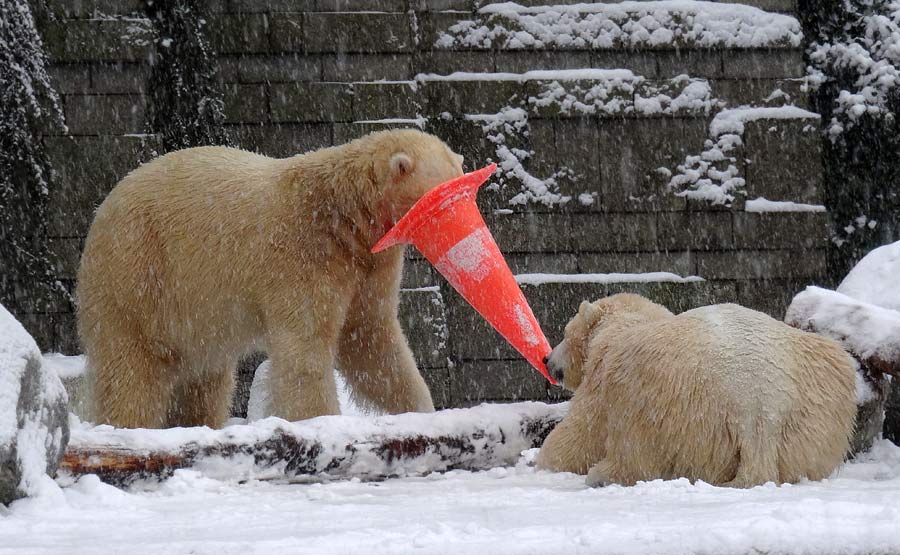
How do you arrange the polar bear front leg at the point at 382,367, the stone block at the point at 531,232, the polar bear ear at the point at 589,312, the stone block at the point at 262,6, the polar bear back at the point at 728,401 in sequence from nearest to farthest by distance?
the polar bear back at the point at 728,401 < the polar bear ear at the point at 589,312 < the polar bear front leg at the point at 382,367 < the stone block at the point at 262,6 < the stone block at the point at 531,232

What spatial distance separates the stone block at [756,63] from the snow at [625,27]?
7 centimetres

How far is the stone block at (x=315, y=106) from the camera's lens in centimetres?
752

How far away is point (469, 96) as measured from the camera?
7.75 metres

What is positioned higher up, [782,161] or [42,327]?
[782,161]

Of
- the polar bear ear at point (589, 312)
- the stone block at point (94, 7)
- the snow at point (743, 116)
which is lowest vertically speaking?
the polar bear ear at point (589, 312)

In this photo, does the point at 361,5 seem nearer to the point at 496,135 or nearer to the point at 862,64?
the point at 496,135

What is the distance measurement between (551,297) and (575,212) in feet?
2.11

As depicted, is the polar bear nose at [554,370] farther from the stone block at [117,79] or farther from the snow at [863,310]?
the stone block at [117,79]

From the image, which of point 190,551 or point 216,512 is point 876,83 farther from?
point 190,551

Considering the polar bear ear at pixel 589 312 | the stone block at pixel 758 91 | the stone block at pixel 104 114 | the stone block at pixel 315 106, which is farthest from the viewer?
the stone block at pixel 758 91

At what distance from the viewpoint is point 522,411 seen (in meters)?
4.87

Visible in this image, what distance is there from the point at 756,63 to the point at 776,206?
1045 mm

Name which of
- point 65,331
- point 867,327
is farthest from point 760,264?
point 65,331

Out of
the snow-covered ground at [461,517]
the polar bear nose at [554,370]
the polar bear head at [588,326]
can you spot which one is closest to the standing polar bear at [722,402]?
the snow-covered ground at [461,517]
